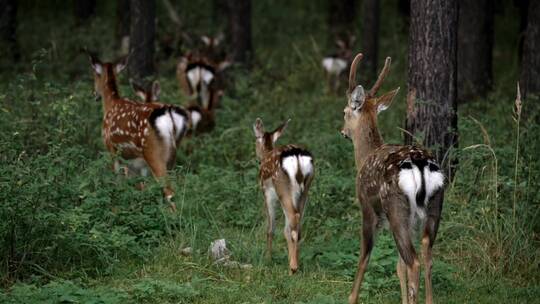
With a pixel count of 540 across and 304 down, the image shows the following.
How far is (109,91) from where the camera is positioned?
1117cm

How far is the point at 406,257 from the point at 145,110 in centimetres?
449

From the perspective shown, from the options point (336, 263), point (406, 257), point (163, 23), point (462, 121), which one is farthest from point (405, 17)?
point (406, 257)

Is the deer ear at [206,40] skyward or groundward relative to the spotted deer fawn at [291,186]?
skyward

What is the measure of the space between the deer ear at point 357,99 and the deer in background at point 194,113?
12.1 ft

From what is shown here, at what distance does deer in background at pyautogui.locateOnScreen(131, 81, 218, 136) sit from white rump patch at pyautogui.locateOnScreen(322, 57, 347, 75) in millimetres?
4519

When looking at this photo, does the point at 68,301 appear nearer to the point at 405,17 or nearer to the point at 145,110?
the point at 145,110

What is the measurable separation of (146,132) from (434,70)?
2.95m

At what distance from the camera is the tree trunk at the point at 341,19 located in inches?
798

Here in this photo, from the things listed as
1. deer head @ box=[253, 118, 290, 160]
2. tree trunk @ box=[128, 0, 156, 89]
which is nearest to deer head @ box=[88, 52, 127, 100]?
tree trunk @ box=[128, 0, 156, 89]

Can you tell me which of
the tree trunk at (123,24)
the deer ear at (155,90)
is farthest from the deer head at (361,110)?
the tree trunk at (123,24)

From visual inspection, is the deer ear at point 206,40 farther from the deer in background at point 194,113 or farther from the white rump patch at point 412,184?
the white rump patch at point 412,184

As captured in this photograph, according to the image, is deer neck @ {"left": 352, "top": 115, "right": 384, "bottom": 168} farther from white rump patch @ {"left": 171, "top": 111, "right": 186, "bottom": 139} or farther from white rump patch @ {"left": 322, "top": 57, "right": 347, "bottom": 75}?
white rump patch @ {"left": 322, "top": 57, "right": 347, "bottom": 75}

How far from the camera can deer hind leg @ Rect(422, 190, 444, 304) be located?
21.5 ft

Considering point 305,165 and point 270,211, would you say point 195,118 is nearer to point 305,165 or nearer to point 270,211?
point 270,211
